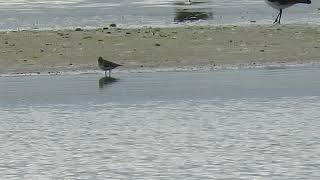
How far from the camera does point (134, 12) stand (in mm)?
33000

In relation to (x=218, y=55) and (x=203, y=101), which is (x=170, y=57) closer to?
(x=218, y=55)

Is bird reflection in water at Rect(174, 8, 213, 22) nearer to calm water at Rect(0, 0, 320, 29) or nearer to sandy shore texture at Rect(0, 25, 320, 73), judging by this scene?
calm water at Rect(0, 0, 320, 29)

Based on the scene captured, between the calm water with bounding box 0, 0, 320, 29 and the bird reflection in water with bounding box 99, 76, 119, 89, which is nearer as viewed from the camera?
the bird reflection in water with bounding box 99, 76, 119, 89

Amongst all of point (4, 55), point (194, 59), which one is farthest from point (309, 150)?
point (4, 55)

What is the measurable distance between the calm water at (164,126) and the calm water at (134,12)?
10105 millimetres

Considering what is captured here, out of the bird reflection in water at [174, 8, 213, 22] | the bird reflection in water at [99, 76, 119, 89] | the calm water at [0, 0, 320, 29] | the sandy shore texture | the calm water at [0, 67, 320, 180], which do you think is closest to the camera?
the calm water at [0, 67, 320, 180]

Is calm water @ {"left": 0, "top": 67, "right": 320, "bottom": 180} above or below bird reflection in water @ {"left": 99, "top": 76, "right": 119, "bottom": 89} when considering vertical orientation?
above

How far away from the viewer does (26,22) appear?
2903 centimetres

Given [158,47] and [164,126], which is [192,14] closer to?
[158,47]

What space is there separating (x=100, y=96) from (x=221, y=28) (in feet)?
31.3

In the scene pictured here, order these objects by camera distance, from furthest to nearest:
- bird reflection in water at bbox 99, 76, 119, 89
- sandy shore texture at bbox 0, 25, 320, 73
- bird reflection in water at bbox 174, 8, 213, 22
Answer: bird reflection in water at bbox 174, 8, 213, 22 → sandy shore texture at bbox 0, 25, 320, 73 → bird reflection in water at bbox 99, 76, 119, 89

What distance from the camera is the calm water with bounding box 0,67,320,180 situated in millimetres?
10125

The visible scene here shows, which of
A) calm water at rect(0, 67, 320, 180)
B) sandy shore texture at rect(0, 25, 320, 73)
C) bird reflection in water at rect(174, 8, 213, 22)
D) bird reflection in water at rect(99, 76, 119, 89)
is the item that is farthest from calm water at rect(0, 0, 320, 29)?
calm water at rect(0, 67, 320, 180)

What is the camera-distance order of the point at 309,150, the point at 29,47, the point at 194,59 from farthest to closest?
1. the point at 29,47
2. the point at 194,59
3. the point at 309,150
